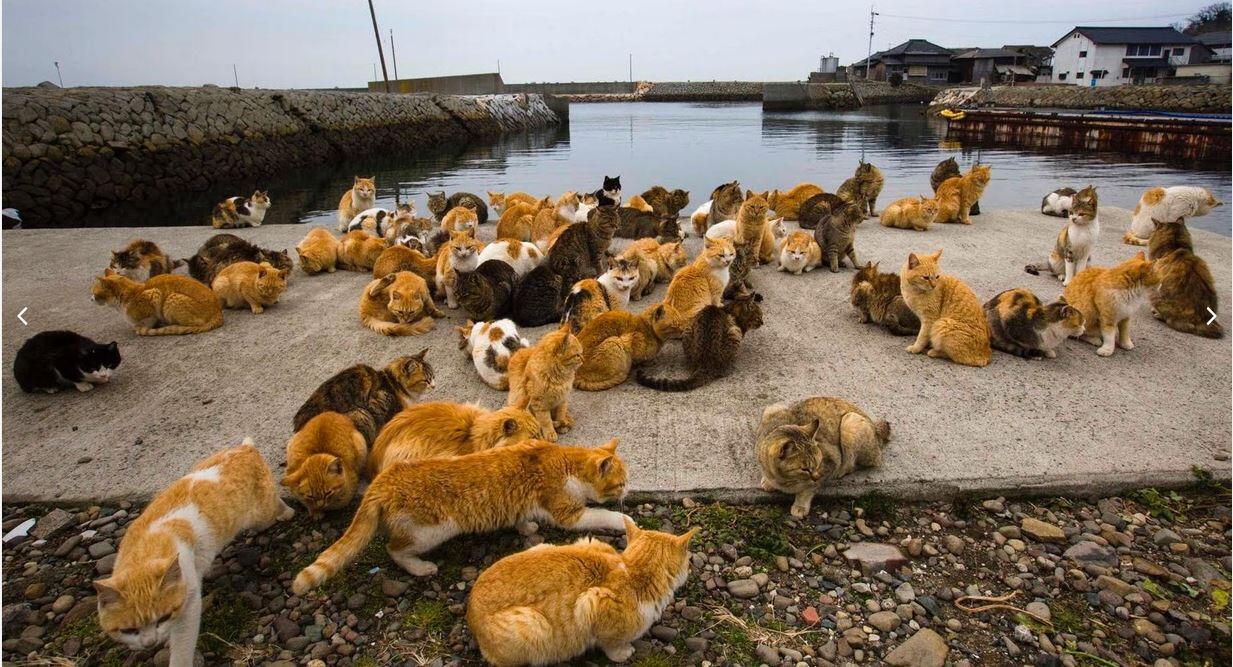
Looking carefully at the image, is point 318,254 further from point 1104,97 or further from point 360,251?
point 1104,97

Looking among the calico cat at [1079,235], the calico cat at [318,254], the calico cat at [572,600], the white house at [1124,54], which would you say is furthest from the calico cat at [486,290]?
the white house at [1124,54]

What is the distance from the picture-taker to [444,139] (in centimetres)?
3634

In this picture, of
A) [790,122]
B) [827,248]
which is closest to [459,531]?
[827,248]

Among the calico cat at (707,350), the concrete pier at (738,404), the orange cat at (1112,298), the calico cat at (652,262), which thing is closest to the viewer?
the concrete pier at (738,404)

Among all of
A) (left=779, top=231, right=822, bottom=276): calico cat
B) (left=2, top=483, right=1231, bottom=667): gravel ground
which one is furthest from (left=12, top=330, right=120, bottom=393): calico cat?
(left=779, top=231, right=822, bottom=276): calico cat

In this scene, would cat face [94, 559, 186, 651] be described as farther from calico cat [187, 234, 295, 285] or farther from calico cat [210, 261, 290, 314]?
calico cat [187, 234, 295, 285]

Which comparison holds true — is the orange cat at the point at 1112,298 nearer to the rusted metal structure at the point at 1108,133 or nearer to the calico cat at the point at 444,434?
the calico cat at the point at 444,434

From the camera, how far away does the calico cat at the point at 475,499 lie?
2.85m

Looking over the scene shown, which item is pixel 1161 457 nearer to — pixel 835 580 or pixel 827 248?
pixel 835 580

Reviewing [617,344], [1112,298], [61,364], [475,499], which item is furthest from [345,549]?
[1112,298]

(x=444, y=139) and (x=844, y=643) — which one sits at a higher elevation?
(x=444, y=139)

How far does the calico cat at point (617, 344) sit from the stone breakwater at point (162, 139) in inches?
675

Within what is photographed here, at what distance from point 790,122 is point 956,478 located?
4930 cm

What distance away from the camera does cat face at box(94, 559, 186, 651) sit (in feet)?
7.37
